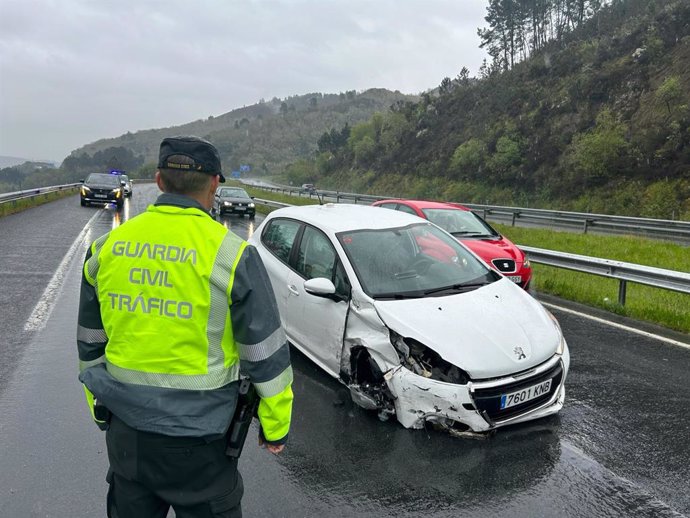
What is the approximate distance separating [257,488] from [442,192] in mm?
41380

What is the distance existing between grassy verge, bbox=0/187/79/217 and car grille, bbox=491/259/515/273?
18.7 m

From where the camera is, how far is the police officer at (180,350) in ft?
6.44

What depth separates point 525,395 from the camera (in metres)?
3.99

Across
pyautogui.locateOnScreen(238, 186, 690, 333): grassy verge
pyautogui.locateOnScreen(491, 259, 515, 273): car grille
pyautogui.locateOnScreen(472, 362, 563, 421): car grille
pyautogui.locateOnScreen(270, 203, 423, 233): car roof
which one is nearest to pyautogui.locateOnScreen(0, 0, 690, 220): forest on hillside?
pyautogui.locateOnScreen(238, 186, 690, 333): grassy verge

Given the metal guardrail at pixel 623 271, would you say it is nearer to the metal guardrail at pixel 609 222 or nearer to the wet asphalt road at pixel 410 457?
the wet asphalt road at pixel 410 457

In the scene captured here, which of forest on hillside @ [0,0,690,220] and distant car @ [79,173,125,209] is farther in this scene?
forest on hillside @ [0,0,690,220]

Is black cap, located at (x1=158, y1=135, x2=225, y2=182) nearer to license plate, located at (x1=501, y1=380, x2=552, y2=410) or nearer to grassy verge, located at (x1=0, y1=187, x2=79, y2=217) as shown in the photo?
license plate, located at (x1=501, y1=380, x2=552, y2=410)

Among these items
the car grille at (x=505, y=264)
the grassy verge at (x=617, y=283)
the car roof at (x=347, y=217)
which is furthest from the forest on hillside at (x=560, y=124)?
the car roof at (x=347, y=217)

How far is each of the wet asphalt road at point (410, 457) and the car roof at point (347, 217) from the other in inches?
57.5

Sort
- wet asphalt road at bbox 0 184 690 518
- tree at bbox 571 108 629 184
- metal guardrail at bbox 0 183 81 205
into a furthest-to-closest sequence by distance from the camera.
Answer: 1. tree at bbox 571 108 629 184
2. metal guardrail at bbox 0 183 81 205
3. wet asphalt road at bbox 0 184 690 518

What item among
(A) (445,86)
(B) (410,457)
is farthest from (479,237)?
(A) (445,86)

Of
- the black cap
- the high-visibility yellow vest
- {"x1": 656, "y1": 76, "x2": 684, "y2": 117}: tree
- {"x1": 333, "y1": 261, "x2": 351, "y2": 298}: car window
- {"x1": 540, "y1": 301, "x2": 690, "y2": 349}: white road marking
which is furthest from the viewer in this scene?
{"x1": 656, "y1": 76, "x2": 684, "y2": 117}: tree

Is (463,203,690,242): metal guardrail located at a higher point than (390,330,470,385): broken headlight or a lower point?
lower

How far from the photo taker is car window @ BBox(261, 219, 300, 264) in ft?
19.3
